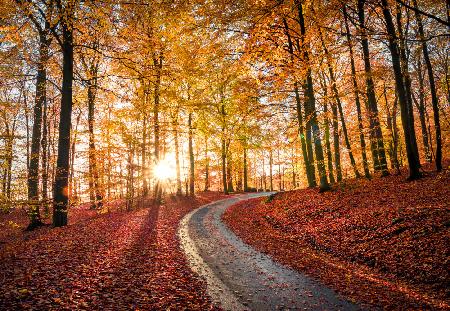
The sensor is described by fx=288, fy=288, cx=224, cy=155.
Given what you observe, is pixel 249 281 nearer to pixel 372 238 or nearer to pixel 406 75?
pixel 372 238

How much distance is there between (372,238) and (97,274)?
8038 millimetres

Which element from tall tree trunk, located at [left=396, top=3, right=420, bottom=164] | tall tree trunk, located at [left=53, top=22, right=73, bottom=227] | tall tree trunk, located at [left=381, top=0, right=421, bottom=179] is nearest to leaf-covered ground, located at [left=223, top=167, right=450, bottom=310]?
tall tree trunk, located at [left=381, top=0, right=421, bottom=179]

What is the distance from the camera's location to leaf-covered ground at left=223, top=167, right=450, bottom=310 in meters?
6.52

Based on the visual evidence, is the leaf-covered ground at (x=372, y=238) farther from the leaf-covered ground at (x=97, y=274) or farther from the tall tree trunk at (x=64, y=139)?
the tall tree trunk at (x=64, y=139)

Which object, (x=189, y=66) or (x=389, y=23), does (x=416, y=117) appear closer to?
(x=389, y=23)

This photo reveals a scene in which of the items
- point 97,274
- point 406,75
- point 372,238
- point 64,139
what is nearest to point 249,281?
point 97,274

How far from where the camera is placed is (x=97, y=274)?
272 inches

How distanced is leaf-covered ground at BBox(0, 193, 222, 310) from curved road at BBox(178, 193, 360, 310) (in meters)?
0.43

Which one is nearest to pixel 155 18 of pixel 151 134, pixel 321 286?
pixel 321 286

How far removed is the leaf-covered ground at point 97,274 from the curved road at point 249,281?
426 mm

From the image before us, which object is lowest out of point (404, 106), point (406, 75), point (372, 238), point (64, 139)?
point (372, 238)

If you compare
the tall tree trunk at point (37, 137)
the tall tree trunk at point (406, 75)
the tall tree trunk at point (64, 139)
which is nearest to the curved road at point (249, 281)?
the tall tree trunk at point (64, 139)

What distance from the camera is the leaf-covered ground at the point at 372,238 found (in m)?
6.52

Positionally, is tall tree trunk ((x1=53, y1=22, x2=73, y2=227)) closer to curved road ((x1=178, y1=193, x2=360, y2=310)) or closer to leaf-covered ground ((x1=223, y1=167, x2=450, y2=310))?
curved road ((x1=178, y1=193, x2=360, y2=310))
